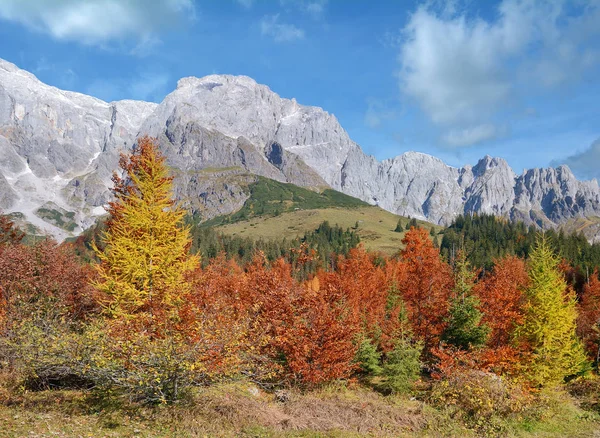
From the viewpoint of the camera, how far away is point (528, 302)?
32062 millimetres

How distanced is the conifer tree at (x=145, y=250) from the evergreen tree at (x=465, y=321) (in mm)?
21652

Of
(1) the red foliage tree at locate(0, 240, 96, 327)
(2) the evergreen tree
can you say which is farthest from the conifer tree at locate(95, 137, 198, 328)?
(2) the evergreen tree

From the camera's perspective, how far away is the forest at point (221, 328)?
15.8 meters

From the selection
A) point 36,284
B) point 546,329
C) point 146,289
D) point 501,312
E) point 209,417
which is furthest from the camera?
point 501,312

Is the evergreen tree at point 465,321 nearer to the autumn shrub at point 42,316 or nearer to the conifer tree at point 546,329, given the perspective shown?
the conifer tree at point 546,329

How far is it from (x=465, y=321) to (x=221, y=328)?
23.0 metres

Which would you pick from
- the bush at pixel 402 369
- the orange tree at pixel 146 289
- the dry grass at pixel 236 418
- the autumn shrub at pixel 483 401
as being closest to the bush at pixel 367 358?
the bush at pixel 402 369

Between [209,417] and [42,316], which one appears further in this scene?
[42,316]

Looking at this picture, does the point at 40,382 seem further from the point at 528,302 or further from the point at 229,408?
the point at 528,302

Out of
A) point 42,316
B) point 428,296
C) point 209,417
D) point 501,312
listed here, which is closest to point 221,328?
point 209,417

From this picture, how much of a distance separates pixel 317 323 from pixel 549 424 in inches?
585

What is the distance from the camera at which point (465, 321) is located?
106 feet

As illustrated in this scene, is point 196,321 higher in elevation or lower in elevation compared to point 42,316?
higher

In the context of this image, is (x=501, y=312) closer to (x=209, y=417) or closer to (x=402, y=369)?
(x=402, y=369)
